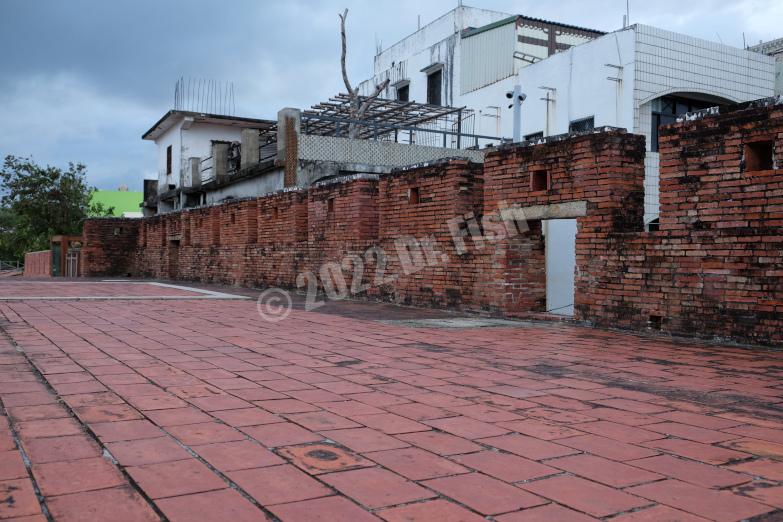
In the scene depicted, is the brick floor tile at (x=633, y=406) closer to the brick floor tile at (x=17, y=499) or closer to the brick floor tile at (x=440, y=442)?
the brick floor tile at (x=440, y=442)

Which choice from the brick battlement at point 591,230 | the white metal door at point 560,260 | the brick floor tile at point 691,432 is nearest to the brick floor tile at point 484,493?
the brick floor tile at point 691,432

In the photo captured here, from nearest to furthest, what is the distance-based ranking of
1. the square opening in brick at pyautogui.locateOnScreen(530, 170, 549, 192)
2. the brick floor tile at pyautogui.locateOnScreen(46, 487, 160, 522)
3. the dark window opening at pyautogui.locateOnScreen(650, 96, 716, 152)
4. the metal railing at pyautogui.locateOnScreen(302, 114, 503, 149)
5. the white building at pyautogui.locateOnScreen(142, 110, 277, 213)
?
the brick floor tile at pyautogui.locateOnScreen(46, 487, 160, 522) → the square opening in brick at pyautogui.locateOnScreen(530, 170, 549, 192) → the dark window opening at pyautogui.locateOnScreen(650, 96, 716, 152) → the metal railing at pyautogui.locateOnScreen(302, 114, 503, 149) → the white building at pyautogui.locateOnScreen(142, 110, 277, 213)

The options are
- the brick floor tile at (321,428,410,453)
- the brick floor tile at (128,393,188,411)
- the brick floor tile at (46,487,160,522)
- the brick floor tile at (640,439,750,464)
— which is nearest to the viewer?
the brick floor tile at (46,487,160,522)

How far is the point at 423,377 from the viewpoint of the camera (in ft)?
14.5

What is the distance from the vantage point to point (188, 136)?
27609mm

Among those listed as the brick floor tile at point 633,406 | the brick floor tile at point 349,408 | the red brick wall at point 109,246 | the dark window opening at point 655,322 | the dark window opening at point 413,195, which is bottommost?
the brick floor tile at point 349,408

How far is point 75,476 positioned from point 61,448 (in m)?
0.37

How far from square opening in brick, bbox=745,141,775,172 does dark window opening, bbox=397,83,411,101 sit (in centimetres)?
2053

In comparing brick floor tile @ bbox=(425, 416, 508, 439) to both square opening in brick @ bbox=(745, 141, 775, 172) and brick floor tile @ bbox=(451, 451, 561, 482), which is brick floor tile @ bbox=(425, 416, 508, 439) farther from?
square opening in brick @ bbox=(745, 141, 775, 172)

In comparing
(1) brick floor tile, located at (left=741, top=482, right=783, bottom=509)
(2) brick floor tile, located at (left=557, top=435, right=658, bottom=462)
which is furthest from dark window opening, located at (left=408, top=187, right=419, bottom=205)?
(1) brick floor tile, located at (left=741, top=482, right=783, bottom=509)

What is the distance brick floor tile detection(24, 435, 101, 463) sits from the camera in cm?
260

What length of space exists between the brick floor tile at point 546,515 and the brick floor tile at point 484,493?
4 cm

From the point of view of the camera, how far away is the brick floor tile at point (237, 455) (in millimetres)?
2553

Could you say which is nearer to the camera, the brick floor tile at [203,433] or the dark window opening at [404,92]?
the brick floor tile at [203,433]
